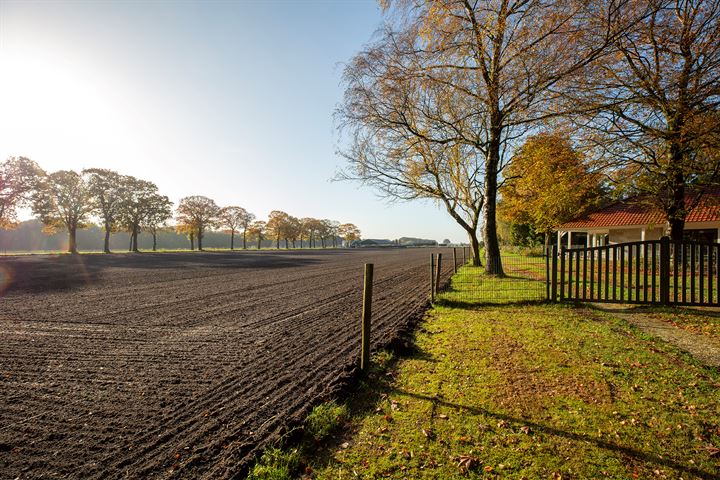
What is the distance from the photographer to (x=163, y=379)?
4.88 meters

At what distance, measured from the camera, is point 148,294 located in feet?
42.4

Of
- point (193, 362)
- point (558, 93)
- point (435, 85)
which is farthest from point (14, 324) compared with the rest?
point (558, 93)

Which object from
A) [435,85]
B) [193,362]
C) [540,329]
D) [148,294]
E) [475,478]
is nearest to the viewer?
[475,478]

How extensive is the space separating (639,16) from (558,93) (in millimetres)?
2225

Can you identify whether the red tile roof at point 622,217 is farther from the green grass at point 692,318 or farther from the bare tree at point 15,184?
the bare tree at point 15,184

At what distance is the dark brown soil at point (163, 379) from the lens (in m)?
3.17

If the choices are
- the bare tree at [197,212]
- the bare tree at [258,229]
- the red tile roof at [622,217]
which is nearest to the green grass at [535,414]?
the red tile roof at [622,217]

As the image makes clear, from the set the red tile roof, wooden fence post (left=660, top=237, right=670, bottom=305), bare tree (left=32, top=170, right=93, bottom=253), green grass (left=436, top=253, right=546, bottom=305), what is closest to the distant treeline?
bare tree (left=32, top=170, right=93, bottom=253)

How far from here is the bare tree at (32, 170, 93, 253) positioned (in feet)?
148

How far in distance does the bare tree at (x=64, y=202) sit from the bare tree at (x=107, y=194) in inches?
35.2

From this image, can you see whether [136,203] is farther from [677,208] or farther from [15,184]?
[677,208]

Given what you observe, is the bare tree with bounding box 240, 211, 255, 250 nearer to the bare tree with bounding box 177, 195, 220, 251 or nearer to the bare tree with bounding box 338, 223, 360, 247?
the bare tree with bounding box 177, 195, 220, 251

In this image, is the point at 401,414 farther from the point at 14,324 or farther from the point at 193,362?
the point at 14,324

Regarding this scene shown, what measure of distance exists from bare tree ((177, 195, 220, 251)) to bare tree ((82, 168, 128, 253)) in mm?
15432
